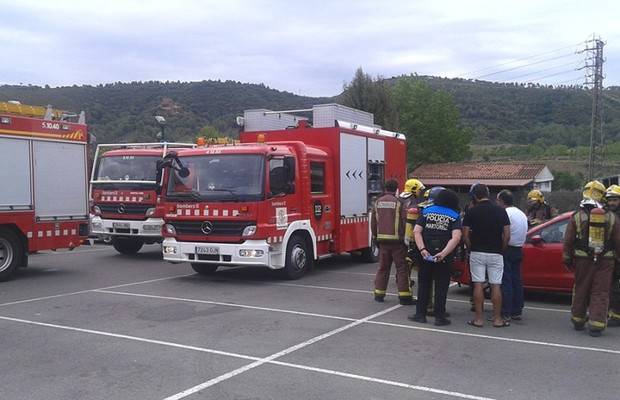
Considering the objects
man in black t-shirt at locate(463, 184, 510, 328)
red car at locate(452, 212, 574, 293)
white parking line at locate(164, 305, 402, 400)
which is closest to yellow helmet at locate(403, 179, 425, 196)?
red car at locate(452, 212, 574, 293)

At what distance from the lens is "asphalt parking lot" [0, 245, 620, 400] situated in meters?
5.36

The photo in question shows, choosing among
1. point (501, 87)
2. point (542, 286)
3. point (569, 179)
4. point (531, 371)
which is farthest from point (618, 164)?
point (531, 371)

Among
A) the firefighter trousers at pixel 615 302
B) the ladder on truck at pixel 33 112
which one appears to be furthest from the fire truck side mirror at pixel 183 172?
the firefighter trousers at pixel 615 302

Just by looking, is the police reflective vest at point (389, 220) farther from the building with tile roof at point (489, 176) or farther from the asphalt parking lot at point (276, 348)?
the building with tile roof at point (489, 176)

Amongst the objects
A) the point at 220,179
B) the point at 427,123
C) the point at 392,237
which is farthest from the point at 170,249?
the point at 427,123

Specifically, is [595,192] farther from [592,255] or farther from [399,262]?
[399,262]

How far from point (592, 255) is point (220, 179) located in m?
6.04

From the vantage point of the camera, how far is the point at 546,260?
9.38m

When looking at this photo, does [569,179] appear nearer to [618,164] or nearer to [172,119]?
[618,164]

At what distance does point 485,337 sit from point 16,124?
9002mm

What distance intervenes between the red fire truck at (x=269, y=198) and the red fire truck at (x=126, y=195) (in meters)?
3.12

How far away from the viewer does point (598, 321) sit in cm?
736

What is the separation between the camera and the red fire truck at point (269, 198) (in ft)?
35.1

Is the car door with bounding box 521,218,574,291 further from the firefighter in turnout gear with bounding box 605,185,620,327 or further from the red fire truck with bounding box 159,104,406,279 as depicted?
the red fire truck with bounding box 159,104,406,279
